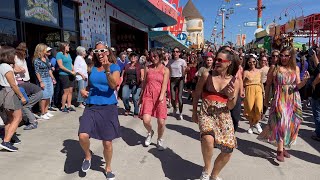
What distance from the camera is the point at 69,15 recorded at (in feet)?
31.9

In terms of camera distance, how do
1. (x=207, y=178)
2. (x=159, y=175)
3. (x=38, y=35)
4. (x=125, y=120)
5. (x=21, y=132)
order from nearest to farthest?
(x=207, y=178) → (x=159, y=175) → (x=21, y=132) → (x=125, y=120) → (x=38, y=35)

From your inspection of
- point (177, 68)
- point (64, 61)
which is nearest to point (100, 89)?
point (177, 68)

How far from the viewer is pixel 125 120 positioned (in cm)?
700

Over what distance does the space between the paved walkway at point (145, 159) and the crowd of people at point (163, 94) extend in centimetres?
24

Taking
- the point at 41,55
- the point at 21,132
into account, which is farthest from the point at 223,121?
the point at 41,55

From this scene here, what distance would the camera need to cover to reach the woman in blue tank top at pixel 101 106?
3467mm

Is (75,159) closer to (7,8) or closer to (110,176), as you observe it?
(110,176)

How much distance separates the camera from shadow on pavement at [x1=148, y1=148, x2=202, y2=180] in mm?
3846

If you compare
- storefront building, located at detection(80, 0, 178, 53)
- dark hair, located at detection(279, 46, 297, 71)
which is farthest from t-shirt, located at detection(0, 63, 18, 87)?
storefront building, located at detection(80, 0, 178, 53)

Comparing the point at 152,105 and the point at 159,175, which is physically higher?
the point at 152,105

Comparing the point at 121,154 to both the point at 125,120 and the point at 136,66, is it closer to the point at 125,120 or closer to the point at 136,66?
the point at 125,120

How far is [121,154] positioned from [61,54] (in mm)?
3718

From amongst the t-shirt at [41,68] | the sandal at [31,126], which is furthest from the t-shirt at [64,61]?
the sandal at [31,126]

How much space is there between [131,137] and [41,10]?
4.90 metres
